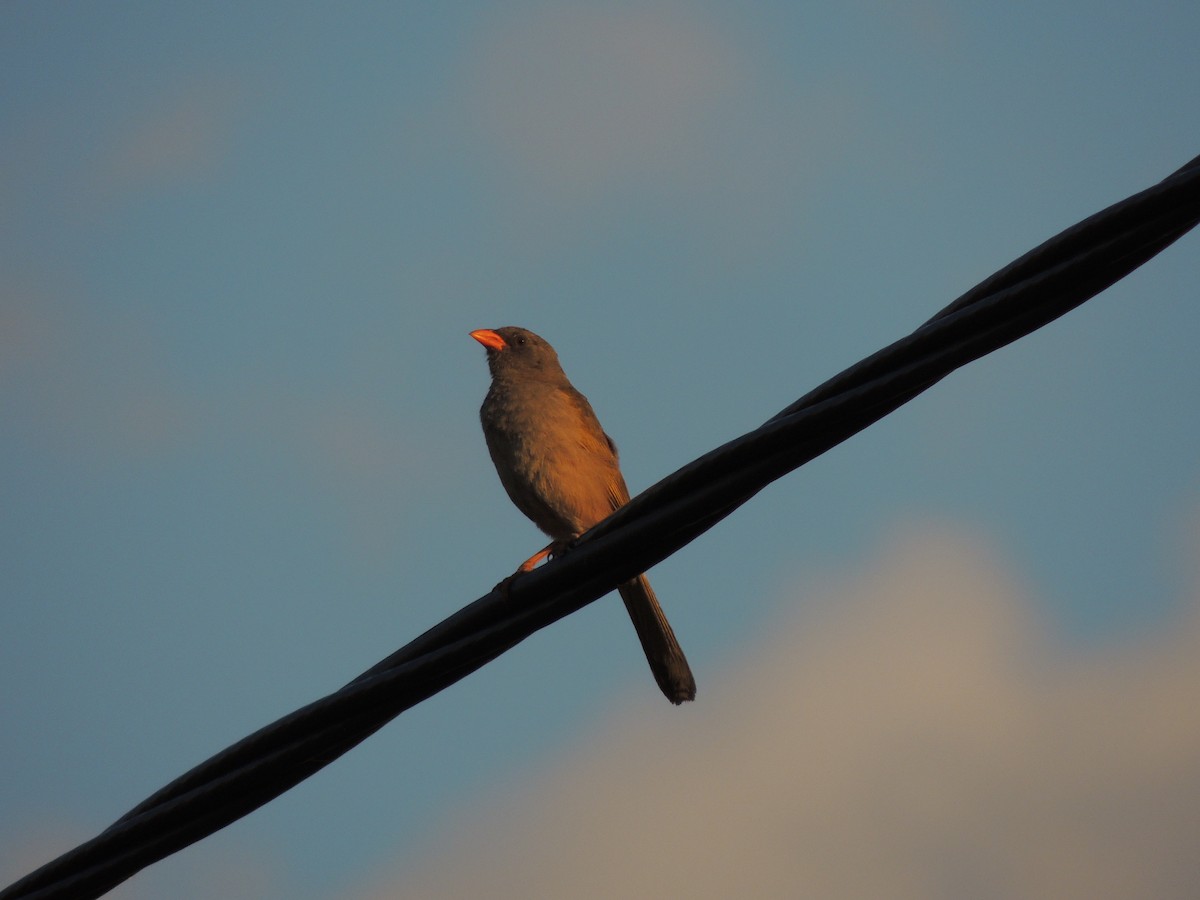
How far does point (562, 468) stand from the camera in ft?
21.5

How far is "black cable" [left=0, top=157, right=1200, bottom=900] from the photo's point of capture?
2.57 metres

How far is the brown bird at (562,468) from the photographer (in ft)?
20.6

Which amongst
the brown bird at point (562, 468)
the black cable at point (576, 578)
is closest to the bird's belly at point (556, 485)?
the brown bird at point (562, 468)

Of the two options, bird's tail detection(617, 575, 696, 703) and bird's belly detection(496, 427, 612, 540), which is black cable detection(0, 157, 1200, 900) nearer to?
bird's tail detection(617, 575, 696, 703)

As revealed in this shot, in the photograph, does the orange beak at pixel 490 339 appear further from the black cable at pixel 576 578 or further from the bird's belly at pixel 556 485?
the black cable at pixel 576 578

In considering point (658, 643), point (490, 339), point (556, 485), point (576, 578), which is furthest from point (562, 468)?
point (576, 578)

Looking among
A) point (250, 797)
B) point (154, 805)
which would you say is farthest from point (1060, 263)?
point (154, 805)

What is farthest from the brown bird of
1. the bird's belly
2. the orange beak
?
the orange beak

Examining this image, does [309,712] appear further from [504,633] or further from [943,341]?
[943,341]

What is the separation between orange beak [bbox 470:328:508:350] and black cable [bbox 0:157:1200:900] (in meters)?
5.18

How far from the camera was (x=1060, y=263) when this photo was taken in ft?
8.21

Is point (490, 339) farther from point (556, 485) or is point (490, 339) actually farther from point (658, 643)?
point (658, 643)

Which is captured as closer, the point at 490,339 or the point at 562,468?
the point at 562,468

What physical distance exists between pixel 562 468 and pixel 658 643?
1021 millimetres
